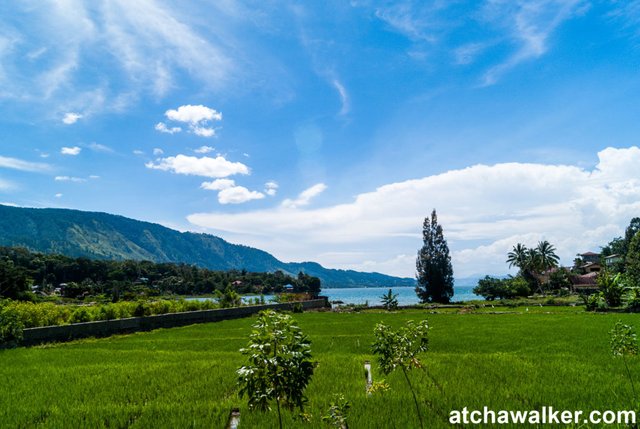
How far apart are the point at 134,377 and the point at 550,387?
9.21 metres

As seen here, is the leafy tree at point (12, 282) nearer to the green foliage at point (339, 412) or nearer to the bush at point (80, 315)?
the bush at point (80, 315)

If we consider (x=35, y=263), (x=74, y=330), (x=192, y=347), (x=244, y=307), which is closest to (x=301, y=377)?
(x=192, y=347)

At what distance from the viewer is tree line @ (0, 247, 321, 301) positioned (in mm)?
113375

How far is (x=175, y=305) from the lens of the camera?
26.1 metres

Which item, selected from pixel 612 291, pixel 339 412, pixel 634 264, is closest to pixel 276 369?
pixel 339 412

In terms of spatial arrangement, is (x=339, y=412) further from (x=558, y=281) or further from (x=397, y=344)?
(x=558, y=281)

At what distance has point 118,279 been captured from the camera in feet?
443

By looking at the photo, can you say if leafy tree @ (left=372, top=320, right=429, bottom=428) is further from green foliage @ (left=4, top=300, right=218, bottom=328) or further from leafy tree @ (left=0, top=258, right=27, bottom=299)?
leafy tree @ (left=0, top=258, right=27, bottom=299)

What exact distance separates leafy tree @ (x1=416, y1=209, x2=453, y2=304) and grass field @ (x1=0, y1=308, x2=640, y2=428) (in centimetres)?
5203

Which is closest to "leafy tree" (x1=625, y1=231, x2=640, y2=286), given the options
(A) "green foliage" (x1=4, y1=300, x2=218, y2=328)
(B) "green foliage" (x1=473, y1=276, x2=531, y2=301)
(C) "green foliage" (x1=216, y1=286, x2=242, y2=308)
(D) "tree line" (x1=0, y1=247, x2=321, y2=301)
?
(B) "green foliage" (x1=473, y1=276, x2=531, y2=301)

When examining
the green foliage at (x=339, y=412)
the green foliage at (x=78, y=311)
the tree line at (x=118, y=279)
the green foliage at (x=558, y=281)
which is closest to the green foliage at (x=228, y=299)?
the green foliage at (x=78, y=311)

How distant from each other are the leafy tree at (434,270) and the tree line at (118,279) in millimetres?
38705

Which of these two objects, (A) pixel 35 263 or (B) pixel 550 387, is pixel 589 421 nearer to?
(B) pixel 550 387

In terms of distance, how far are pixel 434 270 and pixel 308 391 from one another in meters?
61.1
